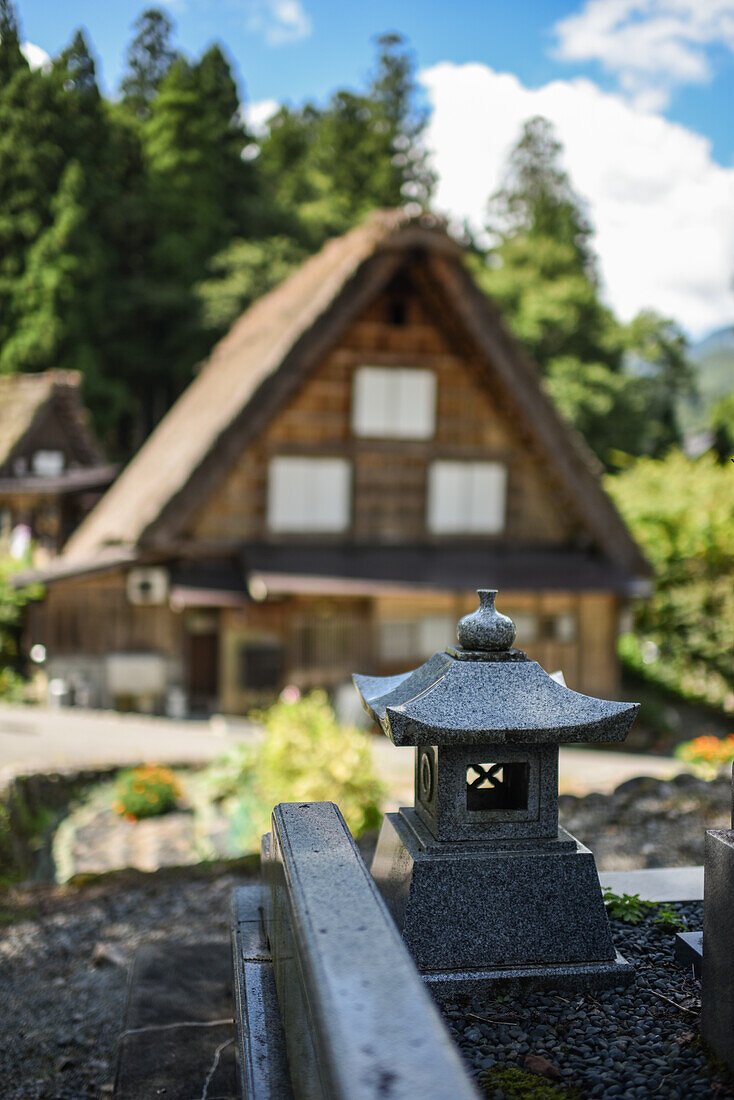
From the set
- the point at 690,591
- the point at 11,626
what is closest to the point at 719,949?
the point at 690,591

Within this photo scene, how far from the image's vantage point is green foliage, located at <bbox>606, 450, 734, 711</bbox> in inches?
584

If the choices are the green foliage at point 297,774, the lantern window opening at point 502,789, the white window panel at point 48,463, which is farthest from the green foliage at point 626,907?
the white window panel at point 48,463

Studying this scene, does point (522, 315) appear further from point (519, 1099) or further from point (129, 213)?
point (519, 1099)

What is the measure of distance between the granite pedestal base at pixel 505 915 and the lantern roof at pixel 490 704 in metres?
0.50

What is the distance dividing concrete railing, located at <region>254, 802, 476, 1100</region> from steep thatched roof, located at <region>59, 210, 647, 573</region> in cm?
935

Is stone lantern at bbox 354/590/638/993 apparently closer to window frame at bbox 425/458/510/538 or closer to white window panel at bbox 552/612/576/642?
window frame at bbox 425/458/510/538

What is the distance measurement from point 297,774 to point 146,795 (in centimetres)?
171

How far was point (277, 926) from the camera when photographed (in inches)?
130

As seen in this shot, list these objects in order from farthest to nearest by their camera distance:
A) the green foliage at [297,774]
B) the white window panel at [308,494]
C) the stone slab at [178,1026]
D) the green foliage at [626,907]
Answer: the white window panel at [308,494] → the green foliage at [297,774] → the green foliage at [626,907] → the stone slab at [178,1026]

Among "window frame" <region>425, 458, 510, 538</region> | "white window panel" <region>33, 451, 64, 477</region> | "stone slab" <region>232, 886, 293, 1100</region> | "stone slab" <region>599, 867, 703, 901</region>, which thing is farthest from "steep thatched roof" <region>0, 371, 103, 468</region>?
"stone slab" <region>599, 867, 703, 901</region>

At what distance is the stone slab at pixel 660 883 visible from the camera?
14.4 ft

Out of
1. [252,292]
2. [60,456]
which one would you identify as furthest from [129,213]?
[60,456]

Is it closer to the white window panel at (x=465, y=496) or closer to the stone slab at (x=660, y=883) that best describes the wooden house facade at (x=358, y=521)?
the white window panel at (x=465, y=496)

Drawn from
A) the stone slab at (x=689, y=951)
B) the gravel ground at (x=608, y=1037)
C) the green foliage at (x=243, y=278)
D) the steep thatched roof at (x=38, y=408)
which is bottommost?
the gravel ground at (x=608, y=1037)
